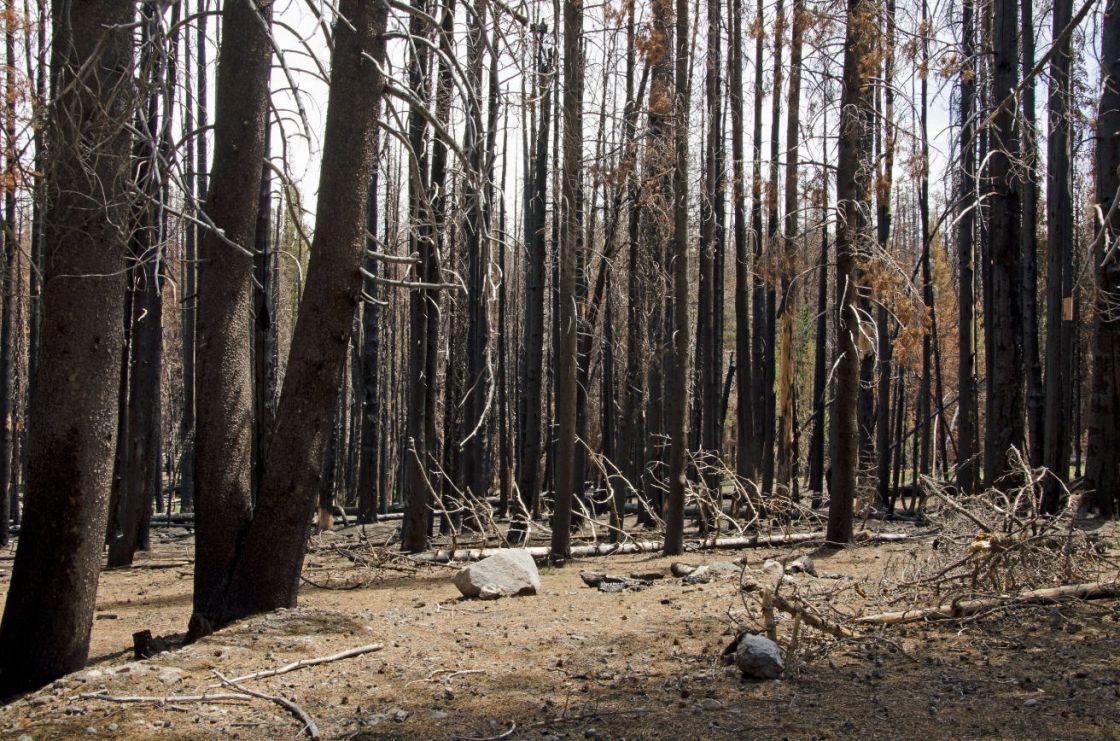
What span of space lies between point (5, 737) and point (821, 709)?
11.9ft

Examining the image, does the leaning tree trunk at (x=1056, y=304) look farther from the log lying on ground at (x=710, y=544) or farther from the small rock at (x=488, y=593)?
the small rock at (x=488, y=593)

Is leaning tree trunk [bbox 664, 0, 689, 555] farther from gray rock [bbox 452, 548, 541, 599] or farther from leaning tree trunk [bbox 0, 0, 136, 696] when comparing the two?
leaning tree trunk [bbox 0, 0, 136, 696]

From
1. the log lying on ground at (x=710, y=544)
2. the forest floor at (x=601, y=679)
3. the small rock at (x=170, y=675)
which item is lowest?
the log lying on ground at (x=710, y=544)

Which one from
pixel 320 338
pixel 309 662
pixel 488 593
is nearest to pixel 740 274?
pixel 488 593

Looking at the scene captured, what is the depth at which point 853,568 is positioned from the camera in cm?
880

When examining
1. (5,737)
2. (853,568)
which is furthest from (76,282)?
(853,568)

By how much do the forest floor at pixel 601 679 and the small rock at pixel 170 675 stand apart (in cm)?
2

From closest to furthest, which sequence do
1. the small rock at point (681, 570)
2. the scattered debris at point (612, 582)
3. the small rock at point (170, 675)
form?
the small rock at point (170, 675), the scattered debris at point (612, 582), the small rock at point (681, 570)

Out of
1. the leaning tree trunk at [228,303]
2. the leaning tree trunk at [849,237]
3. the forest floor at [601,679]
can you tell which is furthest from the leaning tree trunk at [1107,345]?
the leaning tree trunk at [228,303]

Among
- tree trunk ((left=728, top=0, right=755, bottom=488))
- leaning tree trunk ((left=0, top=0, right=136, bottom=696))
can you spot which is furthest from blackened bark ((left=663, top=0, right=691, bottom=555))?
leaning tree trunk ((left=0, top=0, right=136, bottom=696))

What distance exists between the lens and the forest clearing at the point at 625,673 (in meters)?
3.93

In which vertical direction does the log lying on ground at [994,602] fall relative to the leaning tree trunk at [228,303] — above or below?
below

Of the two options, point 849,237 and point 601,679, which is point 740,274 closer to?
point 849,237

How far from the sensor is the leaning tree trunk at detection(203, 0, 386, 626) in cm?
538
